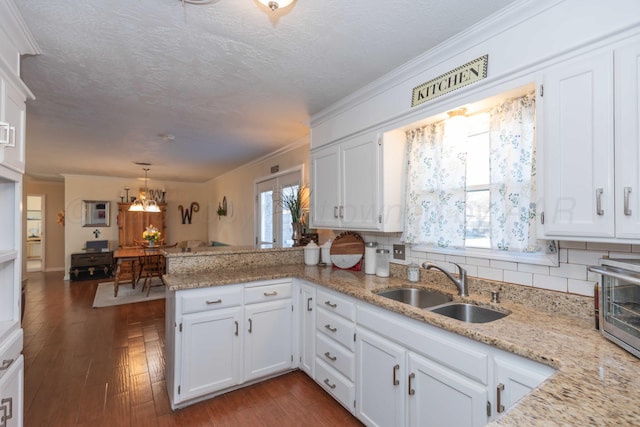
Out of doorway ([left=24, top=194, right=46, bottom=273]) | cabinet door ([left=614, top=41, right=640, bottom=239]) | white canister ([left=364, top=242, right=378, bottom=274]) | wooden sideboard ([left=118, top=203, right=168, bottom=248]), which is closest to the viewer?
cabinet door ([left=614, top=41, right=640, bottom=239])

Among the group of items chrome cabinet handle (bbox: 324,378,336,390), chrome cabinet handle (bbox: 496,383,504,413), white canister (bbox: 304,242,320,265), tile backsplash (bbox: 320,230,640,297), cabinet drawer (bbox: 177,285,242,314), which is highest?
tile backsplash (bbox: 320,230,640,297)

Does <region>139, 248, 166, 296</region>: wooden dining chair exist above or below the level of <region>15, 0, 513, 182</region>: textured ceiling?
below

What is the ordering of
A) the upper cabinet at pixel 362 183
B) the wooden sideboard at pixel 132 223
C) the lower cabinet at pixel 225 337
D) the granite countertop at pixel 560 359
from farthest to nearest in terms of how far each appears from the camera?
the wooden sideboard at pixel 132 223 → the upper cabinet at pixel 362 183 → the lower cabinet at pixel 225 337 → the granite countertop at pixel 560 359

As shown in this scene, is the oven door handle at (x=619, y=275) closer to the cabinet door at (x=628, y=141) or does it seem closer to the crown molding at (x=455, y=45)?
the cabinet door at (x=628, y=141)

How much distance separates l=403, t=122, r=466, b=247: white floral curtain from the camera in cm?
209

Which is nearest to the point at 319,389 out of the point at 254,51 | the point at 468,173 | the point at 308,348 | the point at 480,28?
the point at 308,348

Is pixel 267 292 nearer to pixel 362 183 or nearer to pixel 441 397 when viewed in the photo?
pixel 362 183

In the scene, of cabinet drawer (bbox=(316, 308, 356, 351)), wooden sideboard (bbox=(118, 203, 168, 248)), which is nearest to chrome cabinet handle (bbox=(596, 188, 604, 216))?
cabinet drawer (bbox=(316, 308, 356, 351))

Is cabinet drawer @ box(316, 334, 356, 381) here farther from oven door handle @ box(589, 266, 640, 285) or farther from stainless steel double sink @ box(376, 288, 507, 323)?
oven door handle @ box(589, 266, 640, 285)

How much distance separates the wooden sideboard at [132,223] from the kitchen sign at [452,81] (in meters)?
7.40

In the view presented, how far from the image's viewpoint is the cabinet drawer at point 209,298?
7.27 feet

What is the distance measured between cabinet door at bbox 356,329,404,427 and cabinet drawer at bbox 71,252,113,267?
282 inches

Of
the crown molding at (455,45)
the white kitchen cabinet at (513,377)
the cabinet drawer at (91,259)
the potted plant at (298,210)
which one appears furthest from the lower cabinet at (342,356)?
the cabinet drawer at (91,259)

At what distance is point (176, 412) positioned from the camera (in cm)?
219
